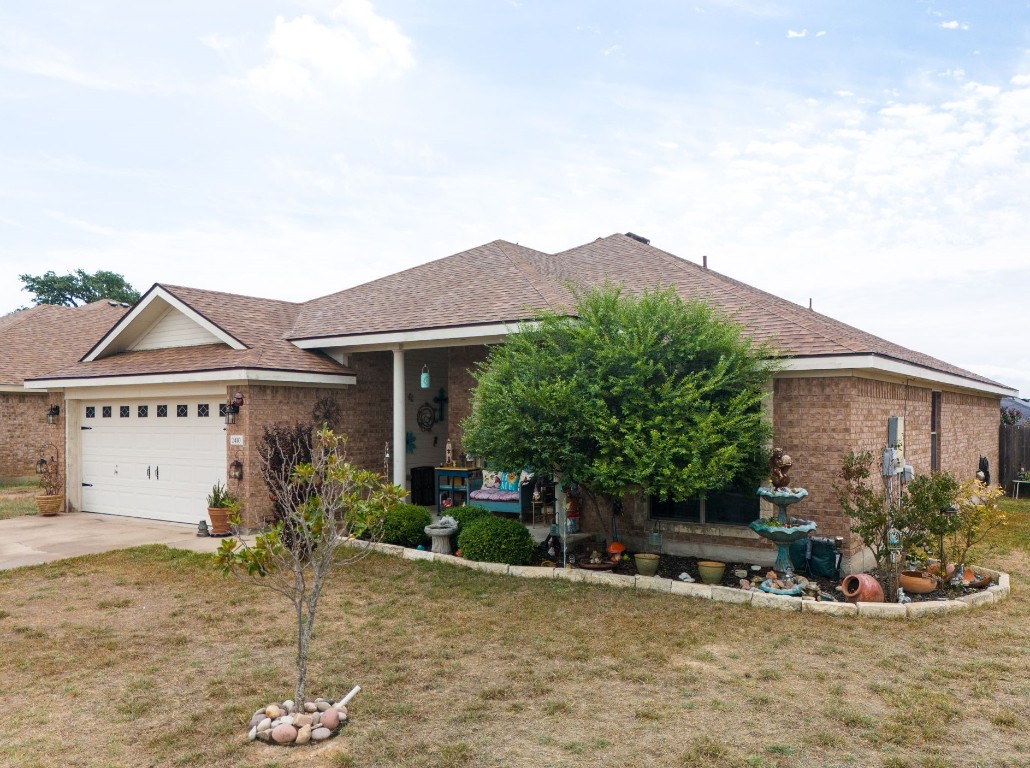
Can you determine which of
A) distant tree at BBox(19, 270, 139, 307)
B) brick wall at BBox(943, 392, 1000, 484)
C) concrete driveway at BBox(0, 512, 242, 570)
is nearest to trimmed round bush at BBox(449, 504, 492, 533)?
concrete driveway at BBox(0, 512, 242, 570)

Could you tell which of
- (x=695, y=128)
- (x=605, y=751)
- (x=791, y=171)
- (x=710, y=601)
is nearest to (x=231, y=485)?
(x=710, y=601)

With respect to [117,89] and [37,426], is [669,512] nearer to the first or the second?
[117,89]

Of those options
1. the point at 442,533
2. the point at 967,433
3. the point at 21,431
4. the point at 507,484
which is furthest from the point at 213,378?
the point at 967,433

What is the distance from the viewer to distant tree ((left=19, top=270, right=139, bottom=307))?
48562 millimetres

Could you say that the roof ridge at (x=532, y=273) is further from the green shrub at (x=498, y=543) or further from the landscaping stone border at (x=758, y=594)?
the landscaping stone border at (x=758, y=594)

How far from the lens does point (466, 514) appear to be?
10.7 metres

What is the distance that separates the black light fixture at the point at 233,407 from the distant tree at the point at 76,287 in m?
42.5

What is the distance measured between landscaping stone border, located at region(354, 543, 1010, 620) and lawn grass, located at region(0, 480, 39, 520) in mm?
10905

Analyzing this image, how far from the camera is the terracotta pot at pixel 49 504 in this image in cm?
1440

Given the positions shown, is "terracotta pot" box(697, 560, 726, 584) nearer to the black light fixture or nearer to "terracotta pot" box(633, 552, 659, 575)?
"terracotta pot" box(633, 552, 659, 575)

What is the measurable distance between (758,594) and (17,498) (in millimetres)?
17860

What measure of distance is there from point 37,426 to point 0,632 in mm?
17276

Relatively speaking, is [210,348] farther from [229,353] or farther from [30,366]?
[30,366]

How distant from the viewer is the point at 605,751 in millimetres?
4348
